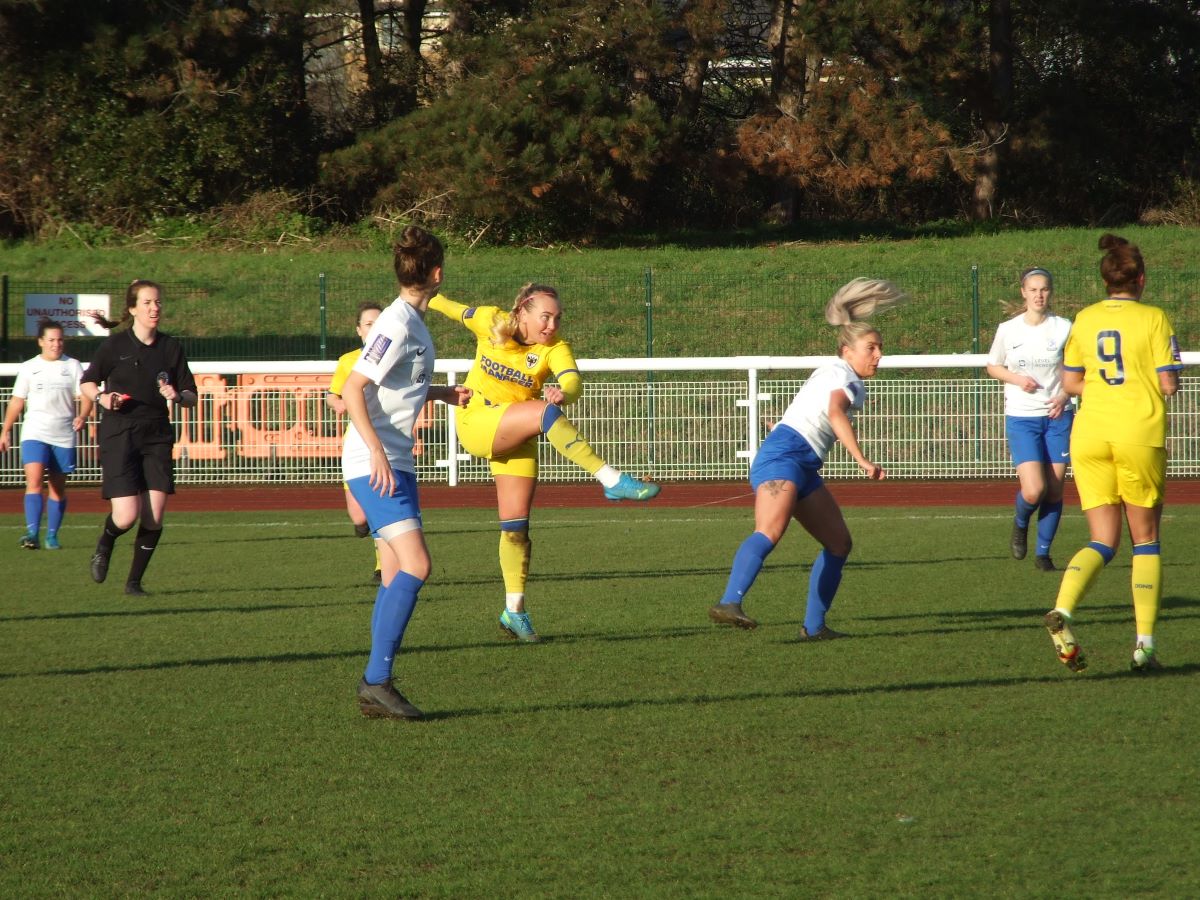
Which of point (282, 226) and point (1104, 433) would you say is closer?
point (1104, 433)

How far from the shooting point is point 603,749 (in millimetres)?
5027

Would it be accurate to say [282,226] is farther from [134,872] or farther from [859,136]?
[134,872]

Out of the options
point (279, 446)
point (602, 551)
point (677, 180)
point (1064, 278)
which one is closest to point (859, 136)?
point (677, 180)

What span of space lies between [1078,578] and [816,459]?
141 cm

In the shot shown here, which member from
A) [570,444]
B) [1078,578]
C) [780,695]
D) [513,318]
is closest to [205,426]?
[513,318]

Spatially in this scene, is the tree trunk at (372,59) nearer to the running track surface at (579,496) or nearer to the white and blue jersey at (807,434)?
the running track surface at (579,496)

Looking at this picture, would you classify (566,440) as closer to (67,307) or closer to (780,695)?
(780,695)

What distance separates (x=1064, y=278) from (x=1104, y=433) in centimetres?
1997

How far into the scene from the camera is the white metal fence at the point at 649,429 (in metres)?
17.6

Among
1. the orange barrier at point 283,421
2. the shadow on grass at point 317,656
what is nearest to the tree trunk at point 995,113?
the orange barrier at point 283,421

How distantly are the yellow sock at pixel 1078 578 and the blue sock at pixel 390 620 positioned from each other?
102 inches

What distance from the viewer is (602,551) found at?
1152 cm

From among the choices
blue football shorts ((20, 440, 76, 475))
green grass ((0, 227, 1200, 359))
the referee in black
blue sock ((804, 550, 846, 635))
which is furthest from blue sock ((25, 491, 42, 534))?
green grass ((0, 227, 1200, 359))

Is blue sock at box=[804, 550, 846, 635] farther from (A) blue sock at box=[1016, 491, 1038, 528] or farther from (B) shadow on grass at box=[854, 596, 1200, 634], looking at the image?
(A) blue sock at box=[1016, 491, 1038, 528]
